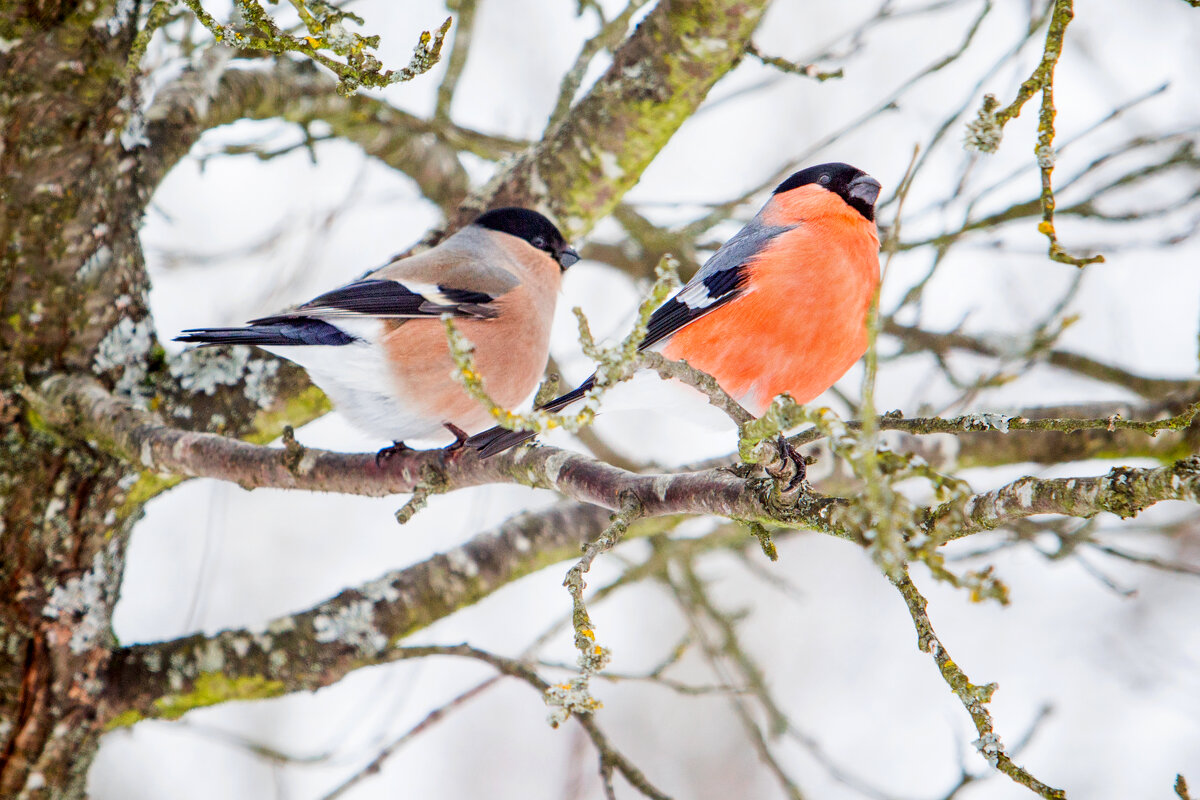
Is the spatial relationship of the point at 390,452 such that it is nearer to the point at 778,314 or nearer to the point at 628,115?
the point at 778,314

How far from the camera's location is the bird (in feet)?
9.09

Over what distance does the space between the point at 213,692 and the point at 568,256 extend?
1820mm

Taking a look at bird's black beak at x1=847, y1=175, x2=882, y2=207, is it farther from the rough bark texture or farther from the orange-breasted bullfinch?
the rough bark texture

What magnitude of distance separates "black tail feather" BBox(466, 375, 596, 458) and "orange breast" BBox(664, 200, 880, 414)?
45 cm

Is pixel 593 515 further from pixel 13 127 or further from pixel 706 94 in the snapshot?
pixel 13 127

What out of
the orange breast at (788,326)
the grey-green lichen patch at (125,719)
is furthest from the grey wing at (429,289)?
the grey-green lichen patch at (125,719)

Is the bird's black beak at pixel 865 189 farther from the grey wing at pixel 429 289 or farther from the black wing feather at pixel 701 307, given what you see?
the grey wing at pixel 429 289

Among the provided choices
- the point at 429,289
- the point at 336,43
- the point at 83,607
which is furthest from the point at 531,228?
the point at 83,607

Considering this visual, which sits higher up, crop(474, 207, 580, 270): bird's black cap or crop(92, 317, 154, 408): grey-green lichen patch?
crop(474, 207, 580, 270): bird's black cap

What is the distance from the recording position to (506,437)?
87.0 inches

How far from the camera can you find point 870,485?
106cm

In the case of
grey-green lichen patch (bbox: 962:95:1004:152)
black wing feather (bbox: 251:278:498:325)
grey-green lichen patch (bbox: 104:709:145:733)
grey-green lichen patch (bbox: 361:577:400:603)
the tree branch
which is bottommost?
grey-green lichen patch (bbox: 104:709:145:733)

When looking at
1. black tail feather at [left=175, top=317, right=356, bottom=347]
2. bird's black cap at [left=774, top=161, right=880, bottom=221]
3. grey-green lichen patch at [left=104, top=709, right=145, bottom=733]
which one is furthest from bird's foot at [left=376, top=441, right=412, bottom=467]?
bird's black cap at [left=774, top=161, right=880, bottom=221]

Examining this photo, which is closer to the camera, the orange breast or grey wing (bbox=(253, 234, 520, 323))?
the orange breast
